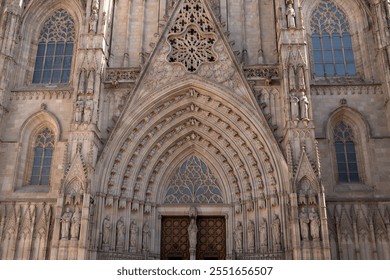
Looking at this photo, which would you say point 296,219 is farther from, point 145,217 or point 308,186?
point 145,217

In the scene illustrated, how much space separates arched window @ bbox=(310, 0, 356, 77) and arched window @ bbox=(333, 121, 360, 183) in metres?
2.63

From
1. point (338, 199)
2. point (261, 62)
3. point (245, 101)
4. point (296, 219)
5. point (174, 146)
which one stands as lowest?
point (296, 219)

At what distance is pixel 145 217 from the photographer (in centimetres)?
1680

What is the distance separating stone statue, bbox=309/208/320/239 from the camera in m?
14.2

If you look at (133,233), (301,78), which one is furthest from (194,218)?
(301,78)

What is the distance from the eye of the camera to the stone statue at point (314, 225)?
1416cm

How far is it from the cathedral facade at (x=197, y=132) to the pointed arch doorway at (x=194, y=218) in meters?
0.06

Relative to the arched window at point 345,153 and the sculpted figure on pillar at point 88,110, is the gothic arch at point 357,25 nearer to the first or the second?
the arched window at point 345,153

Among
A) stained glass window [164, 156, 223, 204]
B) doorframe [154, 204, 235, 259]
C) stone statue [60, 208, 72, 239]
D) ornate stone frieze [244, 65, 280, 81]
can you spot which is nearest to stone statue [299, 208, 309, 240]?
doorframe [154, 204, 235, 259]

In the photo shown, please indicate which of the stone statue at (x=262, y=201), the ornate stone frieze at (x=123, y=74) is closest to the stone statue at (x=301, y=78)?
the stone statue at (x=262, y=201)

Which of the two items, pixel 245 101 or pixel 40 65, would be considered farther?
pixel 40 65

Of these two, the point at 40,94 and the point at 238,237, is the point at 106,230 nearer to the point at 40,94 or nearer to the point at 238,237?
the point at 238,237

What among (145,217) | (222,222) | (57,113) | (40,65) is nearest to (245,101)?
(222,222)

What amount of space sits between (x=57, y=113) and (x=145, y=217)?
5839mm
